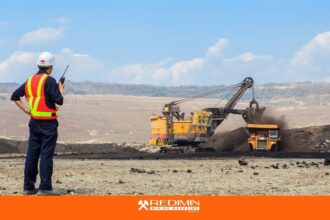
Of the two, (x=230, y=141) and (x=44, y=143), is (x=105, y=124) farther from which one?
(x=44, y=143)

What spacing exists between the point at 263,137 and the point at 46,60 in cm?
3872

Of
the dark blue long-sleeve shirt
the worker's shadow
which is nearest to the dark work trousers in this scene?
the dark blue long-sleeve shirt

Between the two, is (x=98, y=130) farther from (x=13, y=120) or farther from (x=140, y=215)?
(x=140, y=215)

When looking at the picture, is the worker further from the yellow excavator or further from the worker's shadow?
the yellow excavator

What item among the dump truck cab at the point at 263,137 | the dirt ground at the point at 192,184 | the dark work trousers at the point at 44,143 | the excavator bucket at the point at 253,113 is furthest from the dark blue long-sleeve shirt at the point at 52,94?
the excavator bucket at the point at 253,113

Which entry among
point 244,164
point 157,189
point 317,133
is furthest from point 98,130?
point 157,189

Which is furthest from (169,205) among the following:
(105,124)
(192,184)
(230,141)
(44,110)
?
(105,124)

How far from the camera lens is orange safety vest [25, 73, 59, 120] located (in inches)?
444

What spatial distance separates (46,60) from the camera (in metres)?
11.4

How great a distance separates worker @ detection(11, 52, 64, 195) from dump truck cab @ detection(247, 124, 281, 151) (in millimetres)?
37831

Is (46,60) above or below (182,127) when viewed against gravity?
above

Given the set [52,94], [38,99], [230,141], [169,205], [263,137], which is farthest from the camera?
[230,141]

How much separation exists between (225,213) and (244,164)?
17.2 metres

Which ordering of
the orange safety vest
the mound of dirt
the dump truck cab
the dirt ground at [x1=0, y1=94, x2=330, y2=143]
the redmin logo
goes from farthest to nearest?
the dirt ground at [x1=0, y1=94, x2=330, y2=143] → the mound of dirt → the dump truck cab → the orange safety vest → the redmin logo
